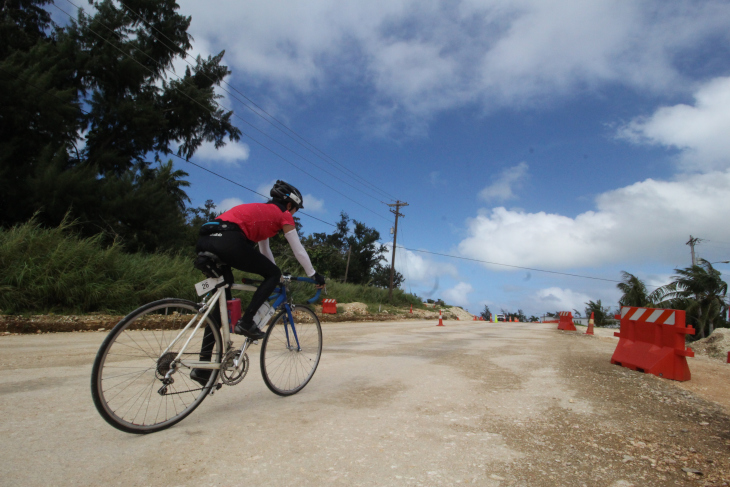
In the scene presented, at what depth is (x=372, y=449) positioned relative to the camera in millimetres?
2457

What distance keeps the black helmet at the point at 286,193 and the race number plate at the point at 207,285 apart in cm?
91

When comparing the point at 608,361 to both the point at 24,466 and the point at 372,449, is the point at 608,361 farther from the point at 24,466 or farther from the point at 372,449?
the point at 24,466

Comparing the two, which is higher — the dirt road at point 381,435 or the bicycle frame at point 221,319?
the bicycle frame at point 221,319

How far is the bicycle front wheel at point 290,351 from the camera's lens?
137 inches

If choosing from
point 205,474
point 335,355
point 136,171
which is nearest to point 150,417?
point 205,474

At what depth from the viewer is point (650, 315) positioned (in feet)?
20.1

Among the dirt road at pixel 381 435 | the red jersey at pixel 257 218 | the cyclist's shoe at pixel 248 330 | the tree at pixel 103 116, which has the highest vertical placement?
the tree at pixel 103 116

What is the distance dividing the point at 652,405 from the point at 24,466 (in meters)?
4.91

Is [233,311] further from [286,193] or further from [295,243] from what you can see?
[286,193]

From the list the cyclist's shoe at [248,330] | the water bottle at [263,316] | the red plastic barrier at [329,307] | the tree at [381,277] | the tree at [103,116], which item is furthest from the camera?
the tree at [381,277]

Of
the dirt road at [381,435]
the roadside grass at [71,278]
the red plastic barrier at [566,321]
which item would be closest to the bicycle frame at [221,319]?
the dirt road at [381,435]

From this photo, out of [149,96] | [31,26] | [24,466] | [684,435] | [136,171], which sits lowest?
[24,466]

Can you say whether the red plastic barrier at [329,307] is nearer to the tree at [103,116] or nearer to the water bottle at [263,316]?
the tree at [103,116]

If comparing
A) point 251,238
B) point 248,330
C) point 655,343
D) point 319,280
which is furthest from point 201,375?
point 655,343
